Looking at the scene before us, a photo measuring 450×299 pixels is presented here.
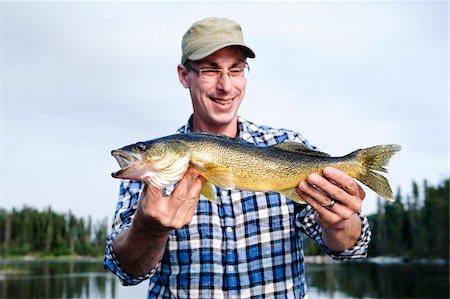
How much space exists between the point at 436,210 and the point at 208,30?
8509cm

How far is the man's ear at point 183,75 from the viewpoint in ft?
19.7

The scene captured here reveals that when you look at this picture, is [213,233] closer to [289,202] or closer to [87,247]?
[289,202]

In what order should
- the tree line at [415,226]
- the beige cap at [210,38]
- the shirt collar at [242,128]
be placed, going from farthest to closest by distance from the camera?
the tree line at [415,226], the shirt collar at [242,128], the beige cap at [210,38]

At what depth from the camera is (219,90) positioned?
5.53 m

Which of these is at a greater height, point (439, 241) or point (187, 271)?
point (187, 271)

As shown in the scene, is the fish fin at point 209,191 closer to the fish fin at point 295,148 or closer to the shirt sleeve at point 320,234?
the fish fin at point 295,148

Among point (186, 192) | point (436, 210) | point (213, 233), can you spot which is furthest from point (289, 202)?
point (436, 210)

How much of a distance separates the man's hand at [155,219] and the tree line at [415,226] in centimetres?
8216

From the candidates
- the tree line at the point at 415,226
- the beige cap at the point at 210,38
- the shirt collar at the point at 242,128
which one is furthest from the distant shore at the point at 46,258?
the beige cap at the point at 210,38

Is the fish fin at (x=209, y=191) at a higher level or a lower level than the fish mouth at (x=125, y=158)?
lower

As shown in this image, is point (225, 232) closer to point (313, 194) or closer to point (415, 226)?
point (313, 194)

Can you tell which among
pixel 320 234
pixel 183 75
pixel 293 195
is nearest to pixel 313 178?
pixel 293 195

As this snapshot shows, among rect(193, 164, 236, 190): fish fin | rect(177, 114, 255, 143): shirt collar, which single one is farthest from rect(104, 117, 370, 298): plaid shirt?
rect(193, 164, 236, 190): fish fin

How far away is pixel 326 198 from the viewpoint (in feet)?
15.0
